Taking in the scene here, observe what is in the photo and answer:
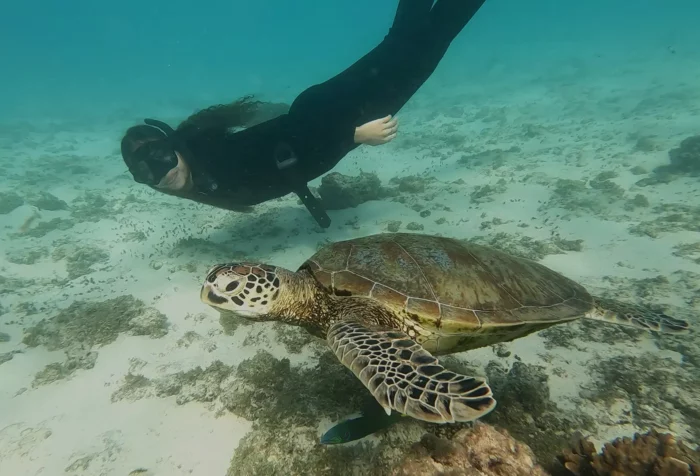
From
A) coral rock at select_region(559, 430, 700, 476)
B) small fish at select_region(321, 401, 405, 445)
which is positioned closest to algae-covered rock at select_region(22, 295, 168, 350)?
small fish at select_region(321, 401, 405, 445)

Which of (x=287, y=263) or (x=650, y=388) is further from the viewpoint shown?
(x=287, y=263)

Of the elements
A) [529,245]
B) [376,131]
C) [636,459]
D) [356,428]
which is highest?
[376,131]

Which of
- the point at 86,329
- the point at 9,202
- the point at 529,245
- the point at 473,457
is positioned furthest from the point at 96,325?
the point at 9,202

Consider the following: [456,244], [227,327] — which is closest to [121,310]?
[227,327]

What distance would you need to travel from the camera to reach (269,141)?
540 centimetres

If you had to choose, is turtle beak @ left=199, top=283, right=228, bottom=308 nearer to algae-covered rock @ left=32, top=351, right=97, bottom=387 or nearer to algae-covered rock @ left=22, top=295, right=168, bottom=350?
algae-covered rock @ left=22, top=295, right=168, bottom=350

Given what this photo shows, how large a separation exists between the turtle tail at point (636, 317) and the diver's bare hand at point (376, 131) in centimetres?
393

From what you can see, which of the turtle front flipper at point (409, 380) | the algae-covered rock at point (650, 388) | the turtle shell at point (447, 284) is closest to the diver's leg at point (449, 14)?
the turtle shell at point (447, 284)

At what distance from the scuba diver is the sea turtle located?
9.35 ft

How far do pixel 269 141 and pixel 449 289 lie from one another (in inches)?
156

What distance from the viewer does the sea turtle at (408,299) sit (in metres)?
2.51

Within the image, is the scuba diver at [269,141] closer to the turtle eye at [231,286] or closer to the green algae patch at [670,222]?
the turtle eye at [231,286]

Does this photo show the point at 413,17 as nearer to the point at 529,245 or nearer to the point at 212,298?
the point at 529,245

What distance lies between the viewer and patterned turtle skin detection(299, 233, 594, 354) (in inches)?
101
